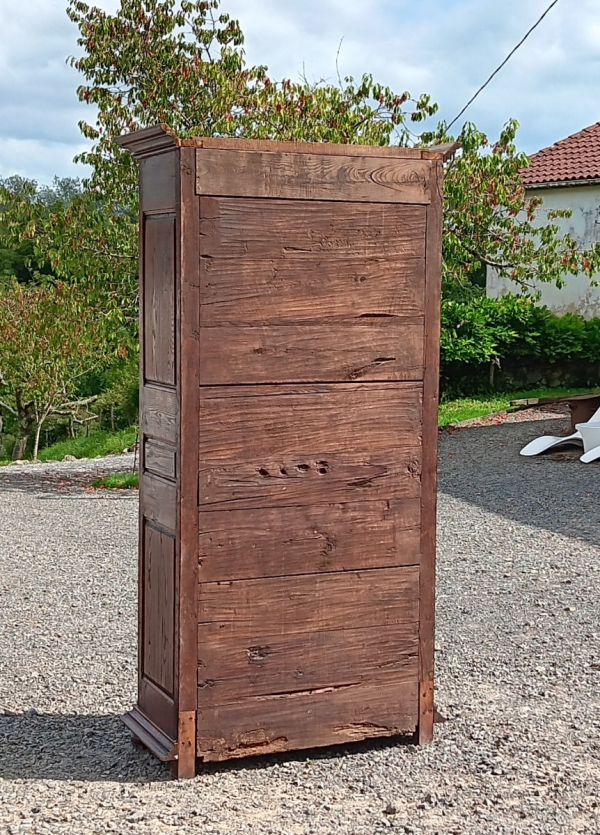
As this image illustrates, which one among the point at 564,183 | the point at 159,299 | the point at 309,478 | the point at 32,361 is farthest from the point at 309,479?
the point at 32,361

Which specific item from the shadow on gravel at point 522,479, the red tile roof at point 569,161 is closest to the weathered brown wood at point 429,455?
the shadow on gravel at point 522,479

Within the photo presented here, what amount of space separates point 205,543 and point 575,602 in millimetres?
3231

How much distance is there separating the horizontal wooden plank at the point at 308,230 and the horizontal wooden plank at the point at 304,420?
1.37ft

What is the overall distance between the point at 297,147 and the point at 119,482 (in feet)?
28.5

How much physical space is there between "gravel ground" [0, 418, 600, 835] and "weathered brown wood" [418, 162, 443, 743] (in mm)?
270

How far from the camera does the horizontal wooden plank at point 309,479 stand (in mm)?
3330

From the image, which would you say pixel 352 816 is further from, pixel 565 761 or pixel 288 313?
pixel 288 313

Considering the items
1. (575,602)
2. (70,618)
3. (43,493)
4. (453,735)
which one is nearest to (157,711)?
(453,735)

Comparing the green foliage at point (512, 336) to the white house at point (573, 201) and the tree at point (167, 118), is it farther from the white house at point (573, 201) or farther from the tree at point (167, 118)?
the tree at point (167, 118)

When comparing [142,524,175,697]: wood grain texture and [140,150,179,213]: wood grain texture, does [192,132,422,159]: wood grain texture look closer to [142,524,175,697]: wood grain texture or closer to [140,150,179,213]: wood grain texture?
[140,150,179,213]: wood grain texture

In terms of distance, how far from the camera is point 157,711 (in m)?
3.52

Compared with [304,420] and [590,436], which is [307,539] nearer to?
[304,420]

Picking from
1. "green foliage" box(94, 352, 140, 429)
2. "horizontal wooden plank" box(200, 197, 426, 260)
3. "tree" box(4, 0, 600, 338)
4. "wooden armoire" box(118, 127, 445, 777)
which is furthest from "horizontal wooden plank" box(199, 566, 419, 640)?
"green foliage" box(94, 352, 140, 429)

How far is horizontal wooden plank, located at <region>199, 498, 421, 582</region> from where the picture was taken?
11.0 feet
